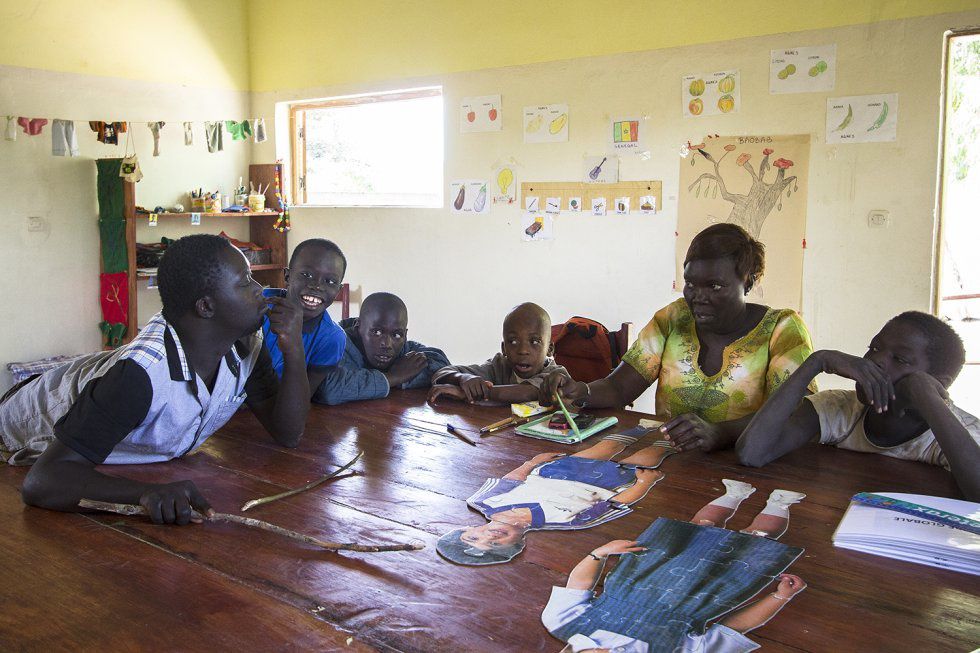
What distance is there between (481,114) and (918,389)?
11.7 ft

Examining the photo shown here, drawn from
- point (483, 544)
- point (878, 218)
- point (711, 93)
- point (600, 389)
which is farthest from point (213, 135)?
point (483, 544)

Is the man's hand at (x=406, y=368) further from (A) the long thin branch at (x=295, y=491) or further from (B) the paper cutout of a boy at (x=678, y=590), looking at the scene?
(B) the paper cutout of a boy at (x=678, y=590)

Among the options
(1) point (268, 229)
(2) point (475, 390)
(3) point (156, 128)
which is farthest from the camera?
(1) point (268, 229)

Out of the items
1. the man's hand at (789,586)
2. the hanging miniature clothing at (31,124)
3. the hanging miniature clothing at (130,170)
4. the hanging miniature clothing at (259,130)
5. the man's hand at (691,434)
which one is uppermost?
the hanging miniature clothing at (259,130)

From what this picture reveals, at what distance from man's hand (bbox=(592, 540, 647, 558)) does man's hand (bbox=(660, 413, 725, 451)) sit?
57 cm

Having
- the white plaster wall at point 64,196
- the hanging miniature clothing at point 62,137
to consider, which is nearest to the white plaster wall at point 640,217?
the white plaster wall at point 64,196

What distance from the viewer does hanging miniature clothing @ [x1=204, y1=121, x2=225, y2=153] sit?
17.3 ft

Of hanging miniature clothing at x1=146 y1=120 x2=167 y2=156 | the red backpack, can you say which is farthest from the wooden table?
hanging miniature clothing at x1=146 y1=120 x2=167 y2=156

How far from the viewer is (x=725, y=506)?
1428 mm

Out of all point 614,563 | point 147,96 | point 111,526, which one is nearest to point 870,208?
point 614,563

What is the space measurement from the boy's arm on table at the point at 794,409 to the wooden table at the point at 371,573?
5cm

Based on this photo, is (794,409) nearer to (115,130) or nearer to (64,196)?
(115,130)

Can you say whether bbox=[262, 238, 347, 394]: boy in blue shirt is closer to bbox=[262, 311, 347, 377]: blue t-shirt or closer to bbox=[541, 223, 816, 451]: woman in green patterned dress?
bbox=[262, 311, 347, 377]: blue t-shirt

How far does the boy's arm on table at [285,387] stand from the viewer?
1.81 m
